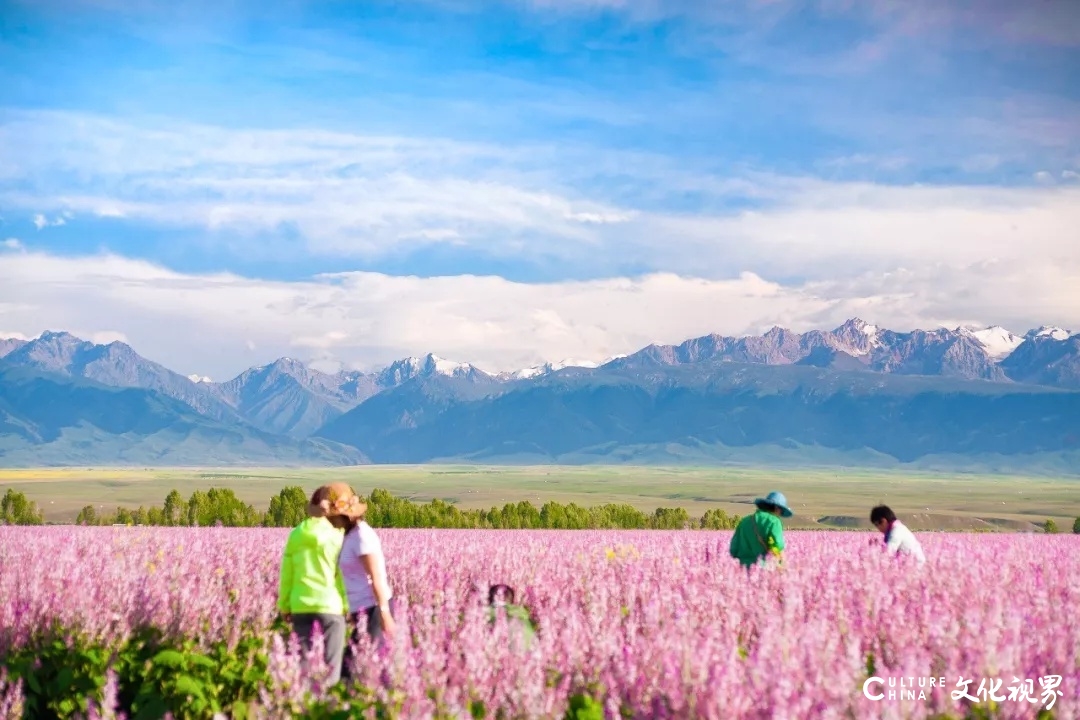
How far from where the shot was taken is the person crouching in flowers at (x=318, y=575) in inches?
323

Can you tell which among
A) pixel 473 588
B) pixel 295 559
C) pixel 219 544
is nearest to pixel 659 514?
pixel 219 544

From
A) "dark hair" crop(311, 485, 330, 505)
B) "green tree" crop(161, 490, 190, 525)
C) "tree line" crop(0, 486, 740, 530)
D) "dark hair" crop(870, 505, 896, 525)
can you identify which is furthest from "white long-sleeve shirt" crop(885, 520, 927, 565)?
"green tree" crop(161, 490, 190, 525)

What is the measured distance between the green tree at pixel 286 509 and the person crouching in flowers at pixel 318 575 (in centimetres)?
3381

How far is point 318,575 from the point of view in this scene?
27.2 ft

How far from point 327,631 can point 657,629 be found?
92.8 inches

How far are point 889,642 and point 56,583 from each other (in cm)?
654

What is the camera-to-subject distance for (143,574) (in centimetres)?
1088

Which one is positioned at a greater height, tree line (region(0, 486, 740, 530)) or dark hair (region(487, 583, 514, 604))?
dark hair (region(487, 583, 514, 604))

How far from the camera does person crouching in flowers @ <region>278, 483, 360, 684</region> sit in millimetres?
8211

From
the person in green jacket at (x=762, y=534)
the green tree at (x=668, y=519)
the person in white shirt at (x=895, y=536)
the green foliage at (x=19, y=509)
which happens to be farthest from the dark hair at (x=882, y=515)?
the green foliage at (x=19, y=509)

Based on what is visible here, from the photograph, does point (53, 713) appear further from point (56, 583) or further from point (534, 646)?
A: point (534, 646)

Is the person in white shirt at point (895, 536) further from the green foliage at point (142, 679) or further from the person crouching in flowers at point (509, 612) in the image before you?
the green foliage at point (142, 679)

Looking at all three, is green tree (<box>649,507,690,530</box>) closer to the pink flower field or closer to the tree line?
the tree line

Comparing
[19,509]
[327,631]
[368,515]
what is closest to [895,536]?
[327,631]
